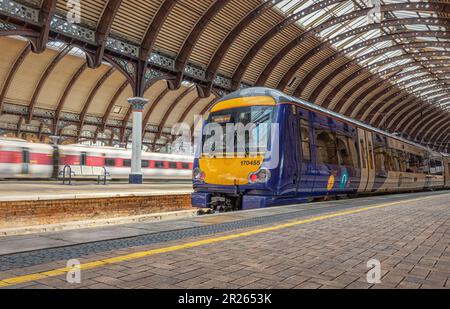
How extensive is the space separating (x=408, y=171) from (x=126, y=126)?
26.7 m

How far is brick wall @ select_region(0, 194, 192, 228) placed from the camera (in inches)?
352

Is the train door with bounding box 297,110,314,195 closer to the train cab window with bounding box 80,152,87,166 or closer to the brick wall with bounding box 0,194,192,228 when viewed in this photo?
the brick wall with bounding box 0,194,192,228

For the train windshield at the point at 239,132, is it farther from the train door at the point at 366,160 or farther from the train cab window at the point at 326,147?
the train door at the point at 366,160

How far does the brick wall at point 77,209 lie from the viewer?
29.3ft

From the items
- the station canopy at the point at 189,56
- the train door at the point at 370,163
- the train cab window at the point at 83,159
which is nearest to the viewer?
the train door at the point at 370,163

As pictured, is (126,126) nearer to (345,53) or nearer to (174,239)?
(345,53)

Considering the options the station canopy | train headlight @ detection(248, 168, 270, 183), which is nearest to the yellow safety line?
train headlight @ detection(248, 168, 270, 183)

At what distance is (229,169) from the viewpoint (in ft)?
26.4

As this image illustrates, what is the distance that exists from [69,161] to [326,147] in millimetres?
17131

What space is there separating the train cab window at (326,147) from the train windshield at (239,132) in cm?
189

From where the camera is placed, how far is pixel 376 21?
83.8 ft

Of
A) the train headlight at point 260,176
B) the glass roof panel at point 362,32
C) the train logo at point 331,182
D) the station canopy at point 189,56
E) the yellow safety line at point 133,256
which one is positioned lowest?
the yellow safety line at point 133,256

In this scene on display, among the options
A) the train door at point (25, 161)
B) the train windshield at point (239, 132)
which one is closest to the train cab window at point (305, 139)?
the train windshield at point (239, 132)

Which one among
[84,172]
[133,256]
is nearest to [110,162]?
[84,172]
